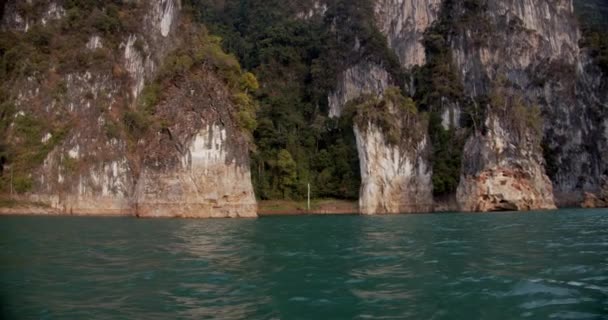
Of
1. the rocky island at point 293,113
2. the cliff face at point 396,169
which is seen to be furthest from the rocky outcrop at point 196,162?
the cliff face at point 396,169

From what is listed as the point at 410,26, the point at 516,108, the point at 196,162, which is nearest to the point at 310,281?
the point at 196,162

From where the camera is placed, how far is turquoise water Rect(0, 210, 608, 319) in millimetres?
8336

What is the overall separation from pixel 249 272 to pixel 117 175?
43555mm

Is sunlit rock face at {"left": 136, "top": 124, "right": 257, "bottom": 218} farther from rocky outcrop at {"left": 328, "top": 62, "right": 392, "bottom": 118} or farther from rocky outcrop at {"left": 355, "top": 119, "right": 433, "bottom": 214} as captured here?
rocky outcrop at {"left": 328, "top": 62, "right": 392, "bottom": 118}

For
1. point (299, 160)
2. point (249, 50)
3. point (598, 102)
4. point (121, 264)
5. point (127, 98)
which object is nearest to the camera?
point (121, 264)

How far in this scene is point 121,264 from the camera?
44.0ft

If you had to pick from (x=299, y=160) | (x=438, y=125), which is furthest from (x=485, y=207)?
(x=299, y=160)

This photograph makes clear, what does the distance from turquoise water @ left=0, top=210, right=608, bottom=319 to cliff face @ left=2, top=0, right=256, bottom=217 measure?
2940cm

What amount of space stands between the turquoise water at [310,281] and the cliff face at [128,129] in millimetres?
29397

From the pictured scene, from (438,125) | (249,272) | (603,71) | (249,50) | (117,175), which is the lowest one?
(249,272)

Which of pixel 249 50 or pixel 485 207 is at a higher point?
pixel 249 50

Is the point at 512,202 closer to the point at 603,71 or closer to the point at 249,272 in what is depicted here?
the point at 603,71

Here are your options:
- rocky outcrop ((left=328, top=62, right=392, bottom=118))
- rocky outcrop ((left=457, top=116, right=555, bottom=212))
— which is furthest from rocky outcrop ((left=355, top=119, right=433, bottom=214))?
rocky outcrop ((left=328, top=62, right=392, bottom=118))

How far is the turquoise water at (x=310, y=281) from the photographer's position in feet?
27.3
